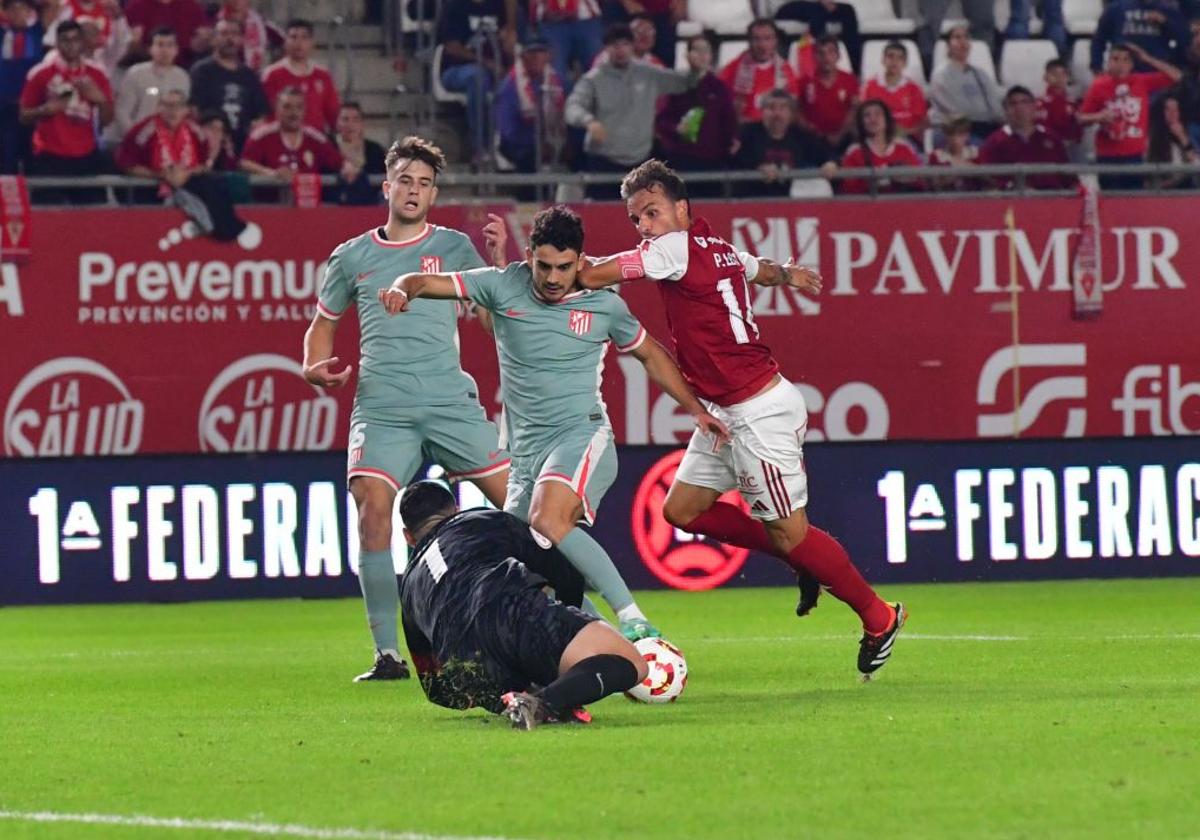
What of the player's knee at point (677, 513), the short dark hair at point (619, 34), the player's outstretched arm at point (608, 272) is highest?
the short dark hair at point (619, 34)

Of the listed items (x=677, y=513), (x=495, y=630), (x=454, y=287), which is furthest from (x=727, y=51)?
(x=495, y=630)

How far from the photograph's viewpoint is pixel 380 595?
1002 cm

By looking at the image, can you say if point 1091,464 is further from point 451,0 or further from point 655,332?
point 451,0

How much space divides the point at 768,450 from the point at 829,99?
892cm

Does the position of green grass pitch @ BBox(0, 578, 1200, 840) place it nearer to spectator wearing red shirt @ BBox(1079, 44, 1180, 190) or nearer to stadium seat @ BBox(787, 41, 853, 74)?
spectator wearing red shirt @ BBox(1079, 44, 1180, 190)

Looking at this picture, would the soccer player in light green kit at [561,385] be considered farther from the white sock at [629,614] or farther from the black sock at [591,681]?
the black sock at [591,681]

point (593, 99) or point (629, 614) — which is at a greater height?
point (593, 99)

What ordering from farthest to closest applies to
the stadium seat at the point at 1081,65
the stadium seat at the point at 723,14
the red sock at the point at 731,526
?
the stadium seat at the point at 1081,65
the stadium seat at the point at 723,14
the red sock at the point at 731,526

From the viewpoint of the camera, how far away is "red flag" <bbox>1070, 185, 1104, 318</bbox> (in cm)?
1669

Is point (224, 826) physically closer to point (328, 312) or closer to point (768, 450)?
point (768, 450)

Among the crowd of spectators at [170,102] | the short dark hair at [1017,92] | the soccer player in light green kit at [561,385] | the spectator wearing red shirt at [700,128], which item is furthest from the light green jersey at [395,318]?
the short dark hair at [1017,92]

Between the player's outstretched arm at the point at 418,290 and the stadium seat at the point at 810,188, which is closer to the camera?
the player's outstretched arm at the point at 418,290

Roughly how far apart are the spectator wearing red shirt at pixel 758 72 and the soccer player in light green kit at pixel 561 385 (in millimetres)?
8759

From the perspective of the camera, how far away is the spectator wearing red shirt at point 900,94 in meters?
18.3
